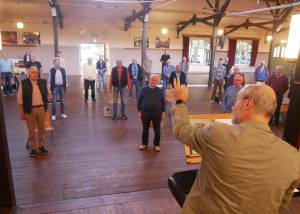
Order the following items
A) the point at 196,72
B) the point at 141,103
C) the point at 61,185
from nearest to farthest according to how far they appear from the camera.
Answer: the point at 61,185 < the point at 141,103 < the point at 196,72

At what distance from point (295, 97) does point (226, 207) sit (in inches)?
80.4

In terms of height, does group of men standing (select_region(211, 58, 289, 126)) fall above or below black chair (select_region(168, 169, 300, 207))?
above

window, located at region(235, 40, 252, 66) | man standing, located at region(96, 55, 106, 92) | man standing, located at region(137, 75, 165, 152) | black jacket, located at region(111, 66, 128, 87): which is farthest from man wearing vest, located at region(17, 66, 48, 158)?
window, located at region(235, 40, 252, 66)

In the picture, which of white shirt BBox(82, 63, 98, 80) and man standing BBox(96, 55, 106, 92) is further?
man standing BBox(96, 55, 106, 92)

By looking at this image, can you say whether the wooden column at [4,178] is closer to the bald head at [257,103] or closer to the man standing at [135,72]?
the bald head at [257,103]

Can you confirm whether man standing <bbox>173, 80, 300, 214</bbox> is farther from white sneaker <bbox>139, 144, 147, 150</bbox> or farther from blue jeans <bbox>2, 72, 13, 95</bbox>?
blue jeans <bbox>2, 72, 13, 95</bbox>

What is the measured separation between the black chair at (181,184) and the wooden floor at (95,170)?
843 mm

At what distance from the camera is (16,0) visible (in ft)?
37.6

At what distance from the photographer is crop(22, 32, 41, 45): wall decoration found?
48.4 ft

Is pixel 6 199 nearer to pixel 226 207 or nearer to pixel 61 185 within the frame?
pixel 61 185

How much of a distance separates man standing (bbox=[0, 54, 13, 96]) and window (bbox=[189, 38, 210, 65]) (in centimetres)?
1193

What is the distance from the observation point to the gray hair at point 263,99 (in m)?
1.18

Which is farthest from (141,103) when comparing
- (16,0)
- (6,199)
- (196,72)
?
(196,72)

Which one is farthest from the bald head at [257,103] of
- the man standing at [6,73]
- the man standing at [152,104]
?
the man standing at [6,73]
